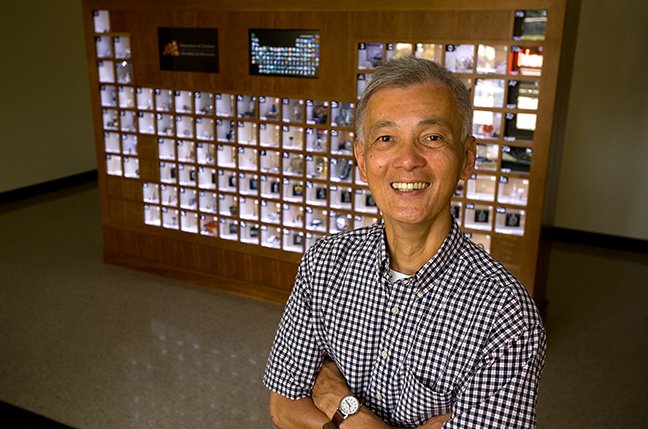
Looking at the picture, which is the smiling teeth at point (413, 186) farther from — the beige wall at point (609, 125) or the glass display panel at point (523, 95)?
the beige wall at point (609, 125)

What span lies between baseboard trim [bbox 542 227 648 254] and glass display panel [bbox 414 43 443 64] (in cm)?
251

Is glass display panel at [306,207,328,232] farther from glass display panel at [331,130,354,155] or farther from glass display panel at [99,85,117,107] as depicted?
glass display panel at [99,85,117,107]

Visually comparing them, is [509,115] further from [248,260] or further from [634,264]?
[634,264]

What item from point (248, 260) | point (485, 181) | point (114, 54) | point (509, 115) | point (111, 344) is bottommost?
point (111, 344)

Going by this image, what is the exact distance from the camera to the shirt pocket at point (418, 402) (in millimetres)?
1192

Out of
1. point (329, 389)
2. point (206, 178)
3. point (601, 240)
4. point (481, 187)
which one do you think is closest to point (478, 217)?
point (481, 187)

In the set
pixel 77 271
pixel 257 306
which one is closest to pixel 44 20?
pixel 77 271

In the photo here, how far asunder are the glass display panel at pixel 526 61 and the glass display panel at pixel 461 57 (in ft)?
0.70

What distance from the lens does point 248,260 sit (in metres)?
4.36

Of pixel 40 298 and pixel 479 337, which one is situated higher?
pixel 479 337

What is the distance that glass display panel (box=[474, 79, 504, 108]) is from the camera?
3399 mm


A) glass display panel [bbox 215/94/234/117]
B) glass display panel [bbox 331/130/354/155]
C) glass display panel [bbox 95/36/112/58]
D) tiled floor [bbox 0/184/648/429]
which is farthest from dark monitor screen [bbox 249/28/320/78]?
tiled floor [bbox 0/184/648/429]

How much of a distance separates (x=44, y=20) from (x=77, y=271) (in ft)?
11.0

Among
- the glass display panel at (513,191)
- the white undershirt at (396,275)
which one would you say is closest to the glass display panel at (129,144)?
the glass display panel at (513,191)
